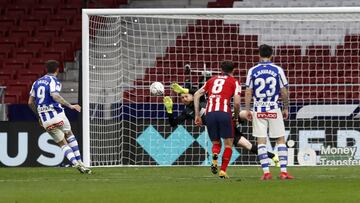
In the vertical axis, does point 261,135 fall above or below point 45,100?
below

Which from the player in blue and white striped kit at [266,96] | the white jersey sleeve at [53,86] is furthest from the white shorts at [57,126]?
the player in blue and white striped kit at [266,96]

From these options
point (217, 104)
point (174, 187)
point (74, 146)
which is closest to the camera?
point (174, 187)

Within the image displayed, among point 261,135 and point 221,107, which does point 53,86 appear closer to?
point 221,107

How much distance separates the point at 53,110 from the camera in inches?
760

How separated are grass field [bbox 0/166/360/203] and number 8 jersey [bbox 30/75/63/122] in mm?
1010

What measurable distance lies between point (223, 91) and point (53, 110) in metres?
3.57

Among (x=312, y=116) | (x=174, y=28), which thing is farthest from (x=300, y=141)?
(x=174, y=28)

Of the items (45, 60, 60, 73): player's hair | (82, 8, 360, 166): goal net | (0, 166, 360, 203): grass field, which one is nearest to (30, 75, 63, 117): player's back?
(45, 60, 60, 73): player's hair

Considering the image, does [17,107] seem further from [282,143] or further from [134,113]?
[282,143]

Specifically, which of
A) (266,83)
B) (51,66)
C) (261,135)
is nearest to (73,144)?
(51,66)

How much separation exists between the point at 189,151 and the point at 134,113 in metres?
1.42

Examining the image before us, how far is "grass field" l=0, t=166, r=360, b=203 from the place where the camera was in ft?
40.3

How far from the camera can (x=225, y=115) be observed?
17.1 m

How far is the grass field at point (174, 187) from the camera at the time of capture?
484 inches
